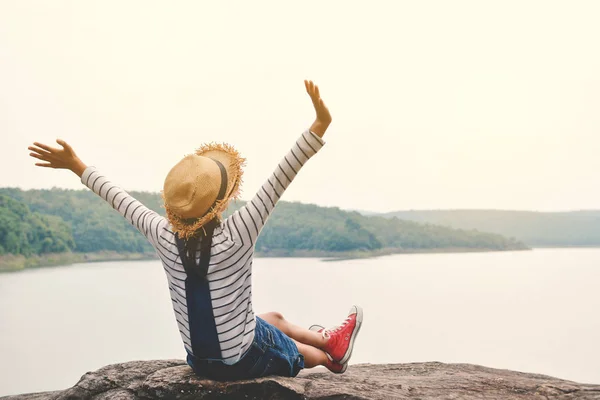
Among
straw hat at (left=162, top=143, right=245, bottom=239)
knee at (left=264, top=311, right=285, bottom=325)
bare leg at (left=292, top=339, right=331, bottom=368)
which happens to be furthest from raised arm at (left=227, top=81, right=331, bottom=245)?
bare leg at (left=292, top=339, right=331, bottom=368)

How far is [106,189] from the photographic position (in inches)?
102

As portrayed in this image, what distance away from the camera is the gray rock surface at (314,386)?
2451mm

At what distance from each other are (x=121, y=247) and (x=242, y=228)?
38.4 ft

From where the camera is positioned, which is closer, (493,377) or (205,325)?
(205,325)

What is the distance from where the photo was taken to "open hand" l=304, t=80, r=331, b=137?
2248 millimetres

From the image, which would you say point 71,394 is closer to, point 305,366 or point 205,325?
point 205,325

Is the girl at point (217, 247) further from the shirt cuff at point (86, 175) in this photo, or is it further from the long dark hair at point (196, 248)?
the shirt cuff at point (86, 175)

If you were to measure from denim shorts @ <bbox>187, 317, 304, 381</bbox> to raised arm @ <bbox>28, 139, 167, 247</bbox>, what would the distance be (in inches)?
20.7

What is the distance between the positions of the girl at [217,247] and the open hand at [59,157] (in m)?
0.29

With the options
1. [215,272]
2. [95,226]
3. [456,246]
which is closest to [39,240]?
[95,226]

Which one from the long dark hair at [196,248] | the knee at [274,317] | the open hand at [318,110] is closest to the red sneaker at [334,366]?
the knee at [274,317]

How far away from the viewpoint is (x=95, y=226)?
558 inches

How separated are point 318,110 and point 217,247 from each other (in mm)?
623

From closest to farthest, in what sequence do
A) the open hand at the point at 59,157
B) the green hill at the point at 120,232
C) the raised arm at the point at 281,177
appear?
the raised arm at the point at 281,177 < the open hand at the point at 59,157 < the green hill at the point at 120,232
